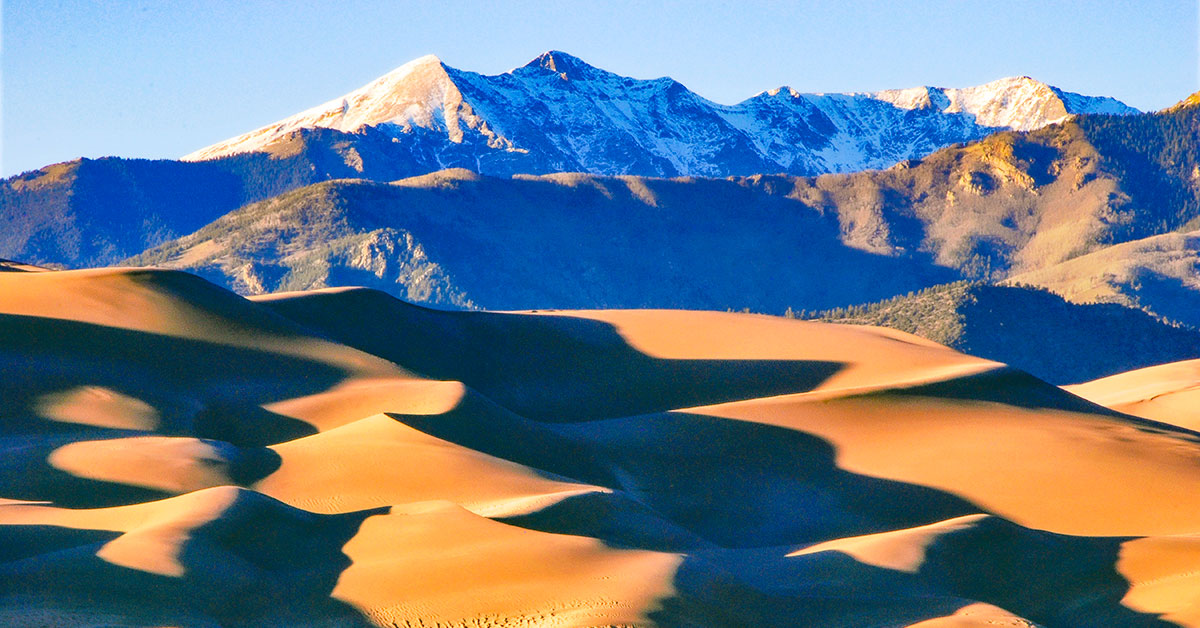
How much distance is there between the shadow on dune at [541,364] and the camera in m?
46.9

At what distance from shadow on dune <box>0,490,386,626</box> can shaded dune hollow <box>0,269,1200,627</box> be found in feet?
0.17

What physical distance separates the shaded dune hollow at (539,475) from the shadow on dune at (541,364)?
138mm

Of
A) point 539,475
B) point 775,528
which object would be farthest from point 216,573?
point 775,528

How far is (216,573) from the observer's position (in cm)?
1888

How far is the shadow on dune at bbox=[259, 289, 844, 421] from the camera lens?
154ft

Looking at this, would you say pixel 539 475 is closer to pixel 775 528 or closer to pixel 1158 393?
pixel 775 528

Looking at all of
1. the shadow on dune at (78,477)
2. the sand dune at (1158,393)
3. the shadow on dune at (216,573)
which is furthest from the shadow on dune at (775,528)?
the sand dune at (1158,393)

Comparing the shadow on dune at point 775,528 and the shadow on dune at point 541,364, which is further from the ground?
the shadow on dune at point 541,364

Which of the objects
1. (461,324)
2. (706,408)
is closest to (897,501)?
(706,408)

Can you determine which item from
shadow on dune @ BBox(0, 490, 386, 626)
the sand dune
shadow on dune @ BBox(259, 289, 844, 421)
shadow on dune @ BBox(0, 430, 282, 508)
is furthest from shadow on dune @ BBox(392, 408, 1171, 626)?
the sand dune

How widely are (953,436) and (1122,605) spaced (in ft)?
52.6

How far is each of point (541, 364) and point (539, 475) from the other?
2151 cm

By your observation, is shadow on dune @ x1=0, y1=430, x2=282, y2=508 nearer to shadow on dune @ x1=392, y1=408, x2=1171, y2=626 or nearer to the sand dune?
shadow on dune @ x1=392, y1=408, x2=1171, y2=626

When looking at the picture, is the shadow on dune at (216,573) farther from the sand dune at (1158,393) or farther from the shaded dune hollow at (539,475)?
the sand dune at (1158,393)
